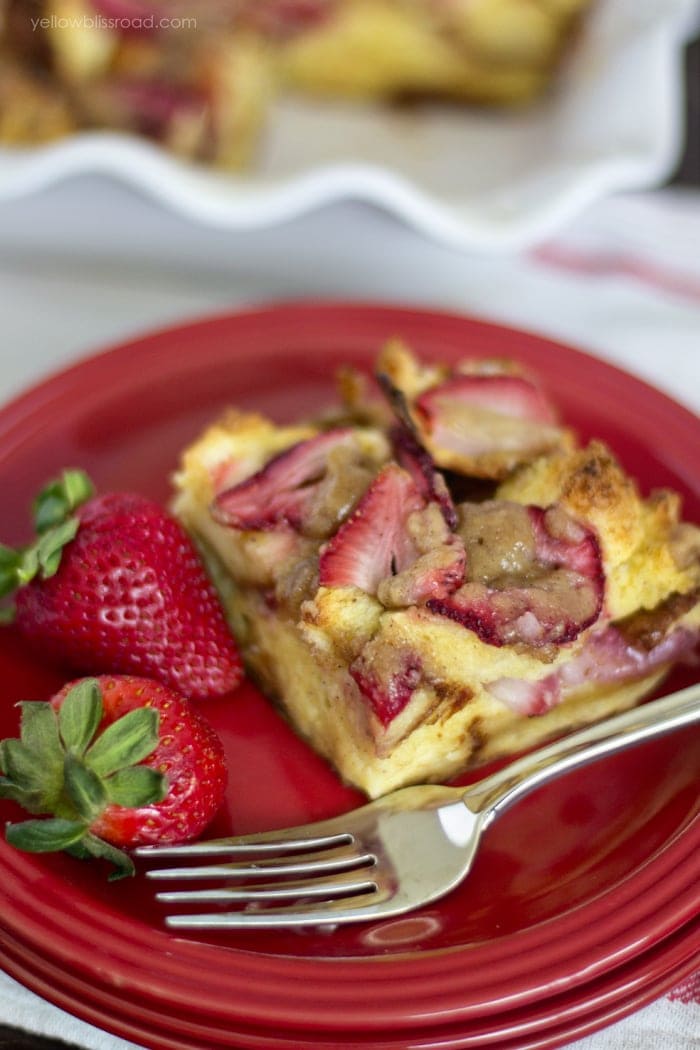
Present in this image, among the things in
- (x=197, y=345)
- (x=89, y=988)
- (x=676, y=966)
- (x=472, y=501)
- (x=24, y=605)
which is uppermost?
(x=197, y=345)

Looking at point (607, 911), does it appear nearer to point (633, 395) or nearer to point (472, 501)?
point (472, 501)

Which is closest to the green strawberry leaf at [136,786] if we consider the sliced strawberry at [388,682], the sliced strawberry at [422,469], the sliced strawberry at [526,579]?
the sliced strawberry at [388,682]

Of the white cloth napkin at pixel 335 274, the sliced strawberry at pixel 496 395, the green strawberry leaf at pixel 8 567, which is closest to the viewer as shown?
the green strawberry leaf at pixel 8 567

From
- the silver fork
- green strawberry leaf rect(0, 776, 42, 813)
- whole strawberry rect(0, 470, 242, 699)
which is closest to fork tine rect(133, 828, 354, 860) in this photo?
the silver fork

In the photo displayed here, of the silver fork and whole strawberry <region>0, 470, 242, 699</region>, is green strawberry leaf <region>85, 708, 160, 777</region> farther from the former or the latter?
whole strawberry <region>0, 470, 242, 699</region>

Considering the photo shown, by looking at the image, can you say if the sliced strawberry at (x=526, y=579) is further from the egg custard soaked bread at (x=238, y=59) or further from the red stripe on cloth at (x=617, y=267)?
the egg custard soaked bread at (x=238, y=59)

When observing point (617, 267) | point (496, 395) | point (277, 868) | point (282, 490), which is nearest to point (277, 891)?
point (277, 868)

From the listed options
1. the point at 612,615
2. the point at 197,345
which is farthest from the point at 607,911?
the point at 197,345
